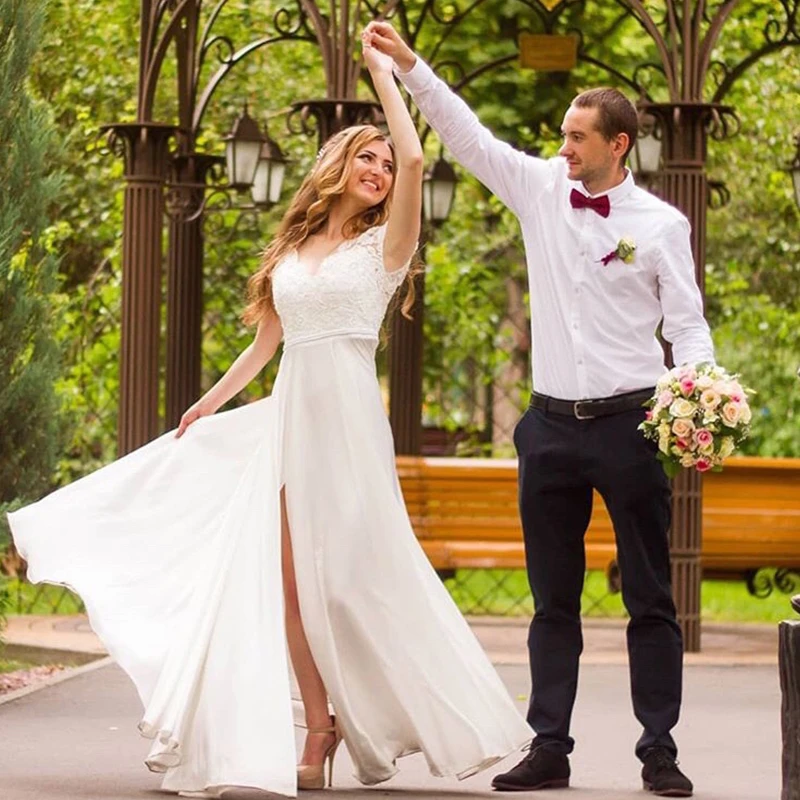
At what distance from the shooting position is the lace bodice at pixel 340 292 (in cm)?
679

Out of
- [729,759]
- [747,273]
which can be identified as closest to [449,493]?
[729,759]

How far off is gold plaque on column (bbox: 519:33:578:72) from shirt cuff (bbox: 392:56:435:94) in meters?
6.92

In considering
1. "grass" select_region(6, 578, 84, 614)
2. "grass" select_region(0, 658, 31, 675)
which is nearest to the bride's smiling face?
"grass" select_region(0, 658, 31, 675)

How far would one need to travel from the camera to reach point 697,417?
250 inches

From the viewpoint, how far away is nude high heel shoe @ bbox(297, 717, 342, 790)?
665 centimetres

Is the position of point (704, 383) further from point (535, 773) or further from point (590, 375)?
point (535, 773)

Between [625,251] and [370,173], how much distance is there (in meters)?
0.84

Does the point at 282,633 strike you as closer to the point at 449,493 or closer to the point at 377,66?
the point at 377,66

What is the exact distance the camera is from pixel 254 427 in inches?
275

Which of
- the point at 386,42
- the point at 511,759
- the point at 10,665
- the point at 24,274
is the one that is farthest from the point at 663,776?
the point at 10,665

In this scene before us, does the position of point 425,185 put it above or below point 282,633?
above

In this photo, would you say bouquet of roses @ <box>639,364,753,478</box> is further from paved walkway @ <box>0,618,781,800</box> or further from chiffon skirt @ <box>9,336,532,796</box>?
paved walkway @ <box>0,618,781,800</box>

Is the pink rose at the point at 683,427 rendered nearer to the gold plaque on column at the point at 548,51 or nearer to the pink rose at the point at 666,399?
the pink rose at the point at 666,399

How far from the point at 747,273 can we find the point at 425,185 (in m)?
6.59
